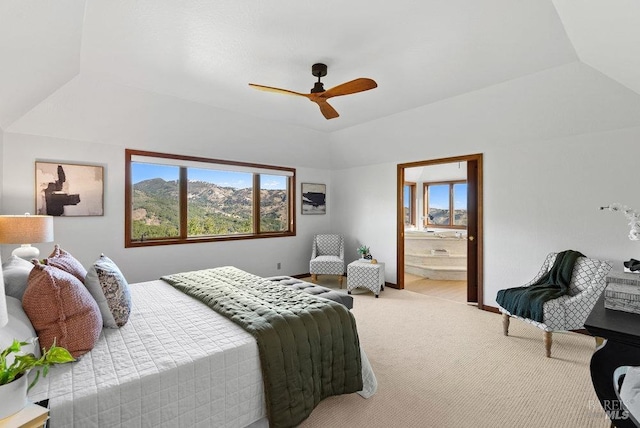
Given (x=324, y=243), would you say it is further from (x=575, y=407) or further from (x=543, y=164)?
(x=575, y=407)

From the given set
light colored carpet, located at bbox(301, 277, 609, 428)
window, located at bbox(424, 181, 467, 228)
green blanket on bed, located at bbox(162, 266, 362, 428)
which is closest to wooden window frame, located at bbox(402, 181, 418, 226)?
window, located at bbox(424, 181, 467, 228)

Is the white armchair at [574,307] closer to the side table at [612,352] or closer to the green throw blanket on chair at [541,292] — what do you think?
the green throw blanket on chair at [541,292]

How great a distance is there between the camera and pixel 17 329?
1273 millimetres

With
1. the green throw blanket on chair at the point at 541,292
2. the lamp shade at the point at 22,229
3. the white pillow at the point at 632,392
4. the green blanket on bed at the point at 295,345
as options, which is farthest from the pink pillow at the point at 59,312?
the green throw blanket on chair at the point at 541,292

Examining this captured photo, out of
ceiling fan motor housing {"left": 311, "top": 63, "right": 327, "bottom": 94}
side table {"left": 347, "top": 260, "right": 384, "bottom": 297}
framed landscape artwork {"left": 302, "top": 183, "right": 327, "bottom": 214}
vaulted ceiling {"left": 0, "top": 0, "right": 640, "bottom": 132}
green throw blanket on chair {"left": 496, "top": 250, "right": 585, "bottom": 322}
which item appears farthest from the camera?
framed landscape artwork {"left": 302, "top": 183, "right": 327, "bottom": 214}

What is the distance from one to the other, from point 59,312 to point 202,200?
11.5ft

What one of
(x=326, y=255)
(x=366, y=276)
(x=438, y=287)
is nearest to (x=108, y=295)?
(x=366, y=276)

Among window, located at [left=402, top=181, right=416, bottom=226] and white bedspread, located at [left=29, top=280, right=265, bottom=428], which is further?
window, located at [left=402, top=181, right=416, bottom=226]

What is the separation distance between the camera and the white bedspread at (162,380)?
1217 mm

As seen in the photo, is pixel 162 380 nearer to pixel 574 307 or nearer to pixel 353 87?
pixel 353 87

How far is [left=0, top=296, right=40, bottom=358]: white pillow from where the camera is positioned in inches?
46.6

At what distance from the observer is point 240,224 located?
5.27m

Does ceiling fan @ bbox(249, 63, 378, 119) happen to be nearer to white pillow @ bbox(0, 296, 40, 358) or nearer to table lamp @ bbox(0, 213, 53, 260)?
white pillow @ bbox(0, 296, 40, 358)

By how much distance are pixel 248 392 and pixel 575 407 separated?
2156 millimetres
